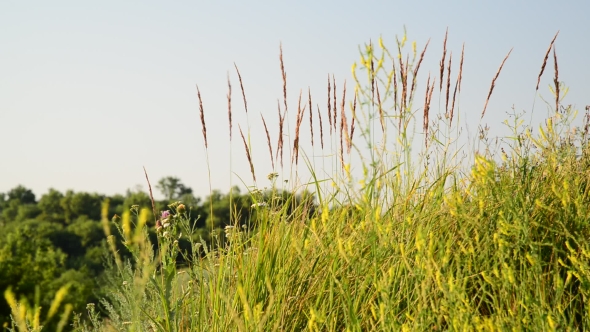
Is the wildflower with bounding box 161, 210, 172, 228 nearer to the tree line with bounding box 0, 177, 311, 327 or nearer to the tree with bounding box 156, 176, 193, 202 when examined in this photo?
the tree line with bounding box 0, 177, 311, 327

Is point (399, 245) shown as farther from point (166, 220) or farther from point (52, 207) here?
point (52, 207)

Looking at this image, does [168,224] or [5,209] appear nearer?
[168,224]

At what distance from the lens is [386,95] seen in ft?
10.1

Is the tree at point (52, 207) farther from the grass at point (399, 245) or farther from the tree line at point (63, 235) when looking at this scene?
the grass at point (399, 245)

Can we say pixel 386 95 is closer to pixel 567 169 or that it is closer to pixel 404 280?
pixel 404 280

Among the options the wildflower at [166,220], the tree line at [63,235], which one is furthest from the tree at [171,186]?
the wildflower at [166,220]

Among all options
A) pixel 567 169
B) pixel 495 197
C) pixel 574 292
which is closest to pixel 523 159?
pixel 567 169

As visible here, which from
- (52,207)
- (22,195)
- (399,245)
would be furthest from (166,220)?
(22,195)

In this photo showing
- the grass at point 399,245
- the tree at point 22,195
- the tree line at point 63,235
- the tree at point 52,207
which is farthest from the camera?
the tree at point 22,195

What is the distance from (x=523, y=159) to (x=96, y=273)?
30486mm

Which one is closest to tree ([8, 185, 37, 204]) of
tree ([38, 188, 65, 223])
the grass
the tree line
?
the tree line

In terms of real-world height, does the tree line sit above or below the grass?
below

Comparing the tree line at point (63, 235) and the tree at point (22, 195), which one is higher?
the tree at point (22, 195)

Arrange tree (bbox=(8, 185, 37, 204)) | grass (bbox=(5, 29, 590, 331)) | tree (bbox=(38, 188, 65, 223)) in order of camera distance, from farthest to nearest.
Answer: tree (bbox=(8, 185, 37, 204)) → tree (bbox=(38, 188, 65, 223)) → grass (bbox=(5, 29, 590, 331))
